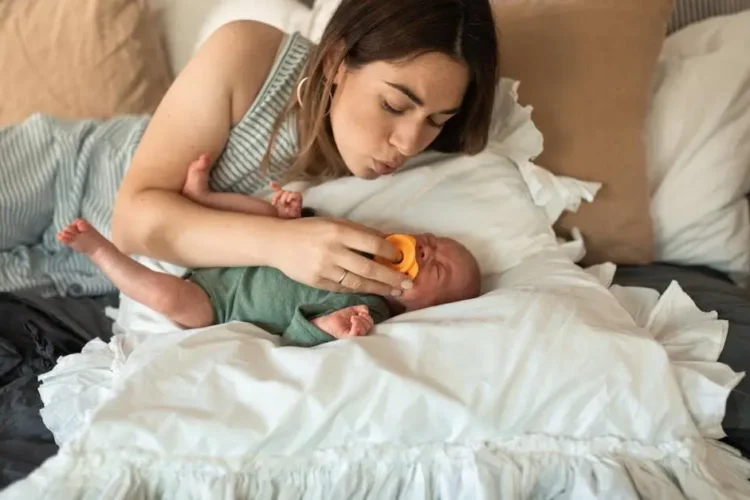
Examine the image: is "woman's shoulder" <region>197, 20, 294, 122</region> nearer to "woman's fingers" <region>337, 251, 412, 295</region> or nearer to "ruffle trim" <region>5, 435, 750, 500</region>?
"woman's fingers" <region>337, 251, 412, 295</region>

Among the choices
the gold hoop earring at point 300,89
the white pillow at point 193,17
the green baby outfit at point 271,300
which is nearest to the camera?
the green baby outfit at point 271,300

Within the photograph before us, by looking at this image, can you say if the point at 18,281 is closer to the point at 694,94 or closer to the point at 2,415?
the point at 2,415

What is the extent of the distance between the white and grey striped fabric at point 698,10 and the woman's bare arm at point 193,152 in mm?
924

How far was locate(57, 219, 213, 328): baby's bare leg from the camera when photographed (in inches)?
40.1

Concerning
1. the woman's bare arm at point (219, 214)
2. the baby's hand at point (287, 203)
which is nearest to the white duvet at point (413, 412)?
the woman's bare arm at point (219, 214)

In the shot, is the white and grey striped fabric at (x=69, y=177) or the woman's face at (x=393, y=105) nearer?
the woman's face at (x=393, y=105)

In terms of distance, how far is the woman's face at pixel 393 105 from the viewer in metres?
1.03

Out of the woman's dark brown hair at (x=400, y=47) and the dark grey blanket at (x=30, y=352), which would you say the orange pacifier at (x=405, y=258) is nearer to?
the woman's dark brown hair at (x=400, y=47)

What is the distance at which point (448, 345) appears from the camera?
936 millimetres

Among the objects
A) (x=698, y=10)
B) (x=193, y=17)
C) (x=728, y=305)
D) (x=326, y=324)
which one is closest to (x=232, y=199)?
(x=326, y=324)

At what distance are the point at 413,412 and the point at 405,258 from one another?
0.26m

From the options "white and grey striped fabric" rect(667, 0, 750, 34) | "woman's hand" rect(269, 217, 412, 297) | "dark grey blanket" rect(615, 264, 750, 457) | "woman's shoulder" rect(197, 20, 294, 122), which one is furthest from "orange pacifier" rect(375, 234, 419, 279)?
"white and grey striped fabric" rect(667, 0, 750, 34)

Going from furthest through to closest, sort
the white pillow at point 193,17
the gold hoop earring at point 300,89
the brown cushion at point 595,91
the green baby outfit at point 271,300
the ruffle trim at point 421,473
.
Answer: the white pillow at point 193,17 → the brown cushion at point 595,91 → the gold hoop earring at point 300,89 → the green baby outfit at point 271,300 → the ruffle trim at point 421,473

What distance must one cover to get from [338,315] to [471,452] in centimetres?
26
